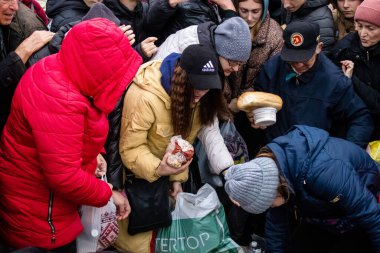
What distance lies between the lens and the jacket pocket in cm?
302

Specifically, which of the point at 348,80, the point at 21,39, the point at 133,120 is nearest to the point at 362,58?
the point at 348,80

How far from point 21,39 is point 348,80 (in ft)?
7.14

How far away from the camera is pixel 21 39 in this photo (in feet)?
10.4

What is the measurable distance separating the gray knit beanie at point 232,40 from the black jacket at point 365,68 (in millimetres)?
864

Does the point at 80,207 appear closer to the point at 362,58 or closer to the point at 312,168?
the point at 312,168

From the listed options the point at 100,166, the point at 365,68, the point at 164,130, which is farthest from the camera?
the point at 365,68

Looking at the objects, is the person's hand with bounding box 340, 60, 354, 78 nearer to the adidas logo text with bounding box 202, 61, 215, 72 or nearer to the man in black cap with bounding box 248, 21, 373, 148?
the man in black cap with bounding box 248, 21, 373, 148

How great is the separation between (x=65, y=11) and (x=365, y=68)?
2.22 metres

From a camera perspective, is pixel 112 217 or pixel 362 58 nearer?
pixel 112 217

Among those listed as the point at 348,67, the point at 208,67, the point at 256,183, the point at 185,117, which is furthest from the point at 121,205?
the point at 348,67

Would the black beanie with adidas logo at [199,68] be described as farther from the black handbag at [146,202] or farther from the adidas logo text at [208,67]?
the black handbag at [146,202]

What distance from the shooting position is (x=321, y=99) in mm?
3559

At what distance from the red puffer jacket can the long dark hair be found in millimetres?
393

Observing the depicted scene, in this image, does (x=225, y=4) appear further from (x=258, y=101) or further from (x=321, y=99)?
(x=321, y=99)
